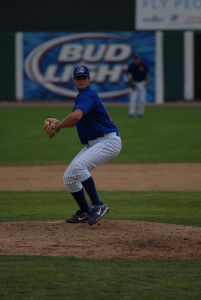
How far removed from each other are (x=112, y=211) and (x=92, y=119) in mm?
2268

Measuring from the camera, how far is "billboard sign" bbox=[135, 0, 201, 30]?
3266cm

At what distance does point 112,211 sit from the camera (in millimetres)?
11055

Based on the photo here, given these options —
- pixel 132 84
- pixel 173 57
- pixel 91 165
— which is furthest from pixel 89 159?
pixel 173 57

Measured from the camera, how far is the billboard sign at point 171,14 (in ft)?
107

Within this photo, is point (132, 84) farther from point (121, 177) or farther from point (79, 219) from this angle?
point (79, 219)

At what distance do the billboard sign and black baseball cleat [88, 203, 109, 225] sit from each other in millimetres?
24145

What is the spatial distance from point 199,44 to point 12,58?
739 cm

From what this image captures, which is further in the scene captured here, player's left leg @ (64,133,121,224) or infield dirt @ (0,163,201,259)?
player's left leg @ (64,133,121,224)

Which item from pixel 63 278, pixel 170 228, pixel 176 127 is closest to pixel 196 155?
pixel 176 127

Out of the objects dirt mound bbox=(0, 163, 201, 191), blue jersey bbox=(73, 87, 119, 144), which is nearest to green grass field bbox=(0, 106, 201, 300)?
dirt mound bbox=(0, 163, 201, 191)

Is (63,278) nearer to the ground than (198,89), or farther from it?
farther from it

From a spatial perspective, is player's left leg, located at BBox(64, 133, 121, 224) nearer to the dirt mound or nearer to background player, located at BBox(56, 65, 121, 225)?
background player, located at BBox(56, 65, 121, 225)

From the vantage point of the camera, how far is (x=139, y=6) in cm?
3291

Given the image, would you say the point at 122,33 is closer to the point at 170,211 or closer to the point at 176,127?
the point at 176,127
